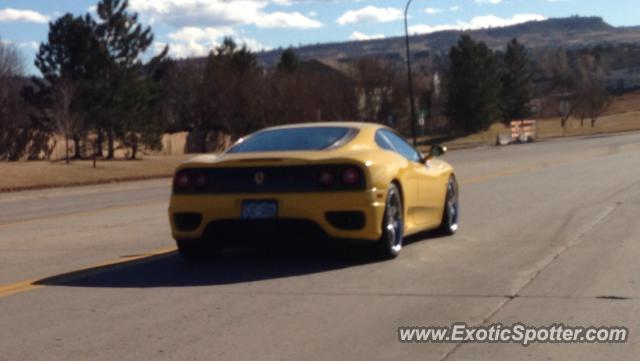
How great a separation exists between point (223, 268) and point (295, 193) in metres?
1.09

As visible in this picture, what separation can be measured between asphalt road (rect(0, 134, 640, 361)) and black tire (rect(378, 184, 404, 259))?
170 millimetres

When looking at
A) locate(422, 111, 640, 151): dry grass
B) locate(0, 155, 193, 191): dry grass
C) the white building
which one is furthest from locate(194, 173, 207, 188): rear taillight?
the white building

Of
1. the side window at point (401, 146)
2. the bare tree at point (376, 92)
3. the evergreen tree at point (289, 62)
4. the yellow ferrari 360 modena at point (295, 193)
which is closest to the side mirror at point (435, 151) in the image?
the side window at point (401, 146)

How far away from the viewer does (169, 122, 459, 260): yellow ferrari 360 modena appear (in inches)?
Result: 384

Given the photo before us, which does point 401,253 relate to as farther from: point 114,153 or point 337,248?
point 114,153

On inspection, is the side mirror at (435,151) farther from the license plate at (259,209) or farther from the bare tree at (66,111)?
the bare tree at (66,111)

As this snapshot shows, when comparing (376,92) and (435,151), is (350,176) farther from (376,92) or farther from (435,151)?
(376,92)

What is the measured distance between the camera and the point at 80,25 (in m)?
52.2

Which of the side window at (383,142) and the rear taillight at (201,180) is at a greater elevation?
the side window at (383,142)

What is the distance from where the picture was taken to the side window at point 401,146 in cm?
1137

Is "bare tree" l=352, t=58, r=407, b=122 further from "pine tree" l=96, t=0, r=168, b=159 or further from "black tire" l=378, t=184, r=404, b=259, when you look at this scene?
Result: "black tire" l=378, t=184, r=404, b=259

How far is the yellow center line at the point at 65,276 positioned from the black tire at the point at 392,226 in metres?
2.54

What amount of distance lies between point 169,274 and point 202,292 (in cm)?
114

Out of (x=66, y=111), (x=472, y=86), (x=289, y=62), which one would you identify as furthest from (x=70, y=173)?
(x=472, y=86)
